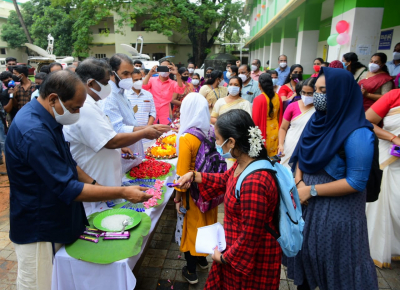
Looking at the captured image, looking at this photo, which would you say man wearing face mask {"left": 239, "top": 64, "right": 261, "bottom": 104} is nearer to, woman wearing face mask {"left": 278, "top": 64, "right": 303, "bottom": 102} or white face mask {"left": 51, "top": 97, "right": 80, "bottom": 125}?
woman wearing face mask {"left": 278, "top": 64, "right": 303, "bottom": 102}

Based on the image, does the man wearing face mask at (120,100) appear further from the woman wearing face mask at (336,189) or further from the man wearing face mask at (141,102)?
the woman wearing face mask at (336,189)

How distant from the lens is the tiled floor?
2.74 metres

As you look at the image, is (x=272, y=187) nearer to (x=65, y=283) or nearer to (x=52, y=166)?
(x=52, y=166)

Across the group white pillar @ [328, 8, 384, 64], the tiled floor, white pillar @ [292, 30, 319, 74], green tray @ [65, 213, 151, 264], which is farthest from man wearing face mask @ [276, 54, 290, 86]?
green tray @ [65, 213, 151, 264]

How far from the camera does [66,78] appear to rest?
5.43 ft

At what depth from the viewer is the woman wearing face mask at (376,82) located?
13.7ft

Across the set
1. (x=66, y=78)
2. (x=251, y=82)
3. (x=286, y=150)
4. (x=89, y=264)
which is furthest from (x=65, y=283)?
(x=251, y=82)

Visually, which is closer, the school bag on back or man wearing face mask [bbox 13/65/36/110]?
the school bag on back

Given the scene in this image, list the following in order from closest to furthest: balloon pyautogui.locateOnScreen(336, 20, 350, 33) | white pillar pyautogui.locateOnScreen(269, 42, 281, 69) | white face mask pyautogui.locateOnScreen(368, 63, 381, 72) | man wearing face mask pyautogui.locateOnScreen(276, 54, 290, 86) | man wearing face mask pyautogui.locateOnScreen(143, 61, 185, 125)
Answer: white face mask pyautogui.locateOnScreen(368, 63, 381, 72)
balloon pyautogui.locateOnScreen(336, 20, 350, 33)
man wearing face mask pyautogui.locateOnScreen(143, 61, 185, 125)
man wearing face mask pyautogui.locateOnScreen(276, 54, 290, 86)
white pillar pyautogui.locateOnScreen(269, 42, 281, 69)

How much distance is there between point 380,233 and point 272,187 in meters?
2.16

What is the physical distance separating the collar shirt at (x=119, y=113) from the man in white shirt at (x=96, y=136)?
55 centimetres

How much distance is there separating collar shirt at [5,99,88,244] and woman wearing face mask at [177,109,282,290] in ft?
3.24

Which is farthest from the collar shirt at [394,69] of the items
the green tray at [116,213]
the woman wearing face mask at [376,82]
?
the green tray at [116,213]

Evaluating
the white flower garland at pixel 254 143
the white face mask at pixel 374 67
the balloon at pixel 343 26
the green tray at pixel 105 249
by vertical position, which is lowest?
the green tray at pixel 105 249
